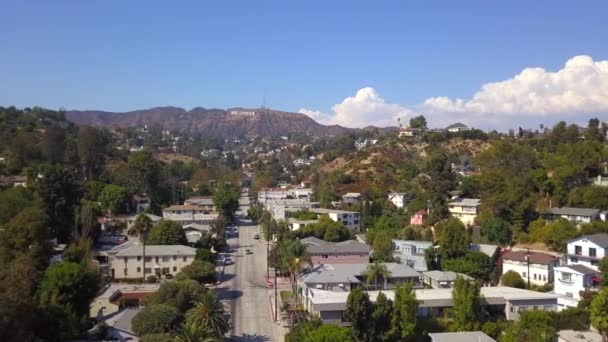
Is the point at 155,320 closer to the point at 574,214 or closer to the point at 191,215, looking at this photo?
the point at 574,214

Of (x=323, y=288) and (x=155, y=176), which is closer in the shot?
(x=323, y=288)

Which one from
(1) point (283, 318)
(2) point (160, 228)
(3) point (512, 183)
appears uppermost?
(3) point (512, 183)

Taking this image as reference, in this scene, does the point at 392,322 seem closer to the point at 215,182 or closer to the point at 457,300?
the point at 457,300

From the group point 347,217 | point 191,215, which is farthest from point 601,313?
point 191,215

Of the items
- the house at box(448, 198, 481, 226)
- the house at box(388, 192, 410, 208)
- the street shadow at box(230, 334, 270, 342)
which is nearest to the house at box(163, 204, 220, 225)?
the house at box(388, 192, 410, 208)

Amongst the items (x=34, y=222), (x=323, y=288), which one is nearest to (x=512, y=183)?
(x=323, y=288)
